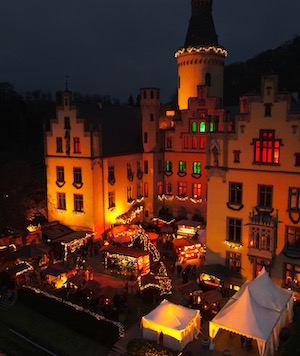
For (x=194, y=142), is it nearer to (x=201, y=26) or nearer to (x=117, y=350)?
(x=201, y=26)

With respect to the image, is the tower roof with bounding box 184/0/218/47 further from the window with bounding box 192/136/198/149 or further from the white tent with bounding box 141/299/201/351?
the white tent with bounding box 141/299/201/351

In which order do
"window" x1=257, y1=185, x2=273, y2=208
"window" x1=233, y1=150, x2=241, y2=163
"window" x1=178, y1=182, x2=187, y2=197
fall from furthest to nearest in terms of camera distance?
"window" x1=178, y1=182, x2=187, y2=197, "window" x1=233, y1=150, x2=241, y2=163, "window" x1=257, y1=185, x2=273, y2=208

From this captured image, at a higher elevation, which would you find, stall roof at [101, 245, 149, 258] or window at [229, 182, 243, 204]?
window at [229, 182, 243, 204]

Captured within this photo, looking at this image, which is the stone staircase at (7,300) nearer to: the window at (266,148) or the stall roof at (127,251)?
the stall roof at (127,251)

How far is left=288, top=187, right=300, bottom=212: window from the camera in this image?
2681 cm

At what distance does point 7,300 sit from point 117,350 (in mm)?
11732

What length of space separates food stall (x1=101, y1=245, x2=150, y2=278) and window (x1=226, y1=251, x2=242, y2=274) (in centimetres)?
722

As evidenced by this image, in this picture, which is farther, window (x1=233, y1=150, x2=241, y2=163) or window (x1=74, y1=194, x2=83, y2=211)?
window (x1=74, y1=194, x2=83, y2=211)

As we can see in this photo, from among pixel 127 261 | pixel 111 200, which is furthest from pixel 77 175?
pixel 127 261

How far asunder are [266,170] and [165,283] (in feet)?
39.7

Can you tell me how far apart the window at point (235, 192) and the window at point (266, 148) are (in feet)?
8.32

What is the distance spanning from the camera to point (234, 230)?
2973 centimetres

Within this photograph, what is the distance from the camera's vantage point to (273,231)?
89.0 ft

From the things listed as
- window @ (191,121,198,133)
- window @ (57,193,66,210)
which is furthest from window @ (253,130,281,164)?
window @ (57,193,66,210)
